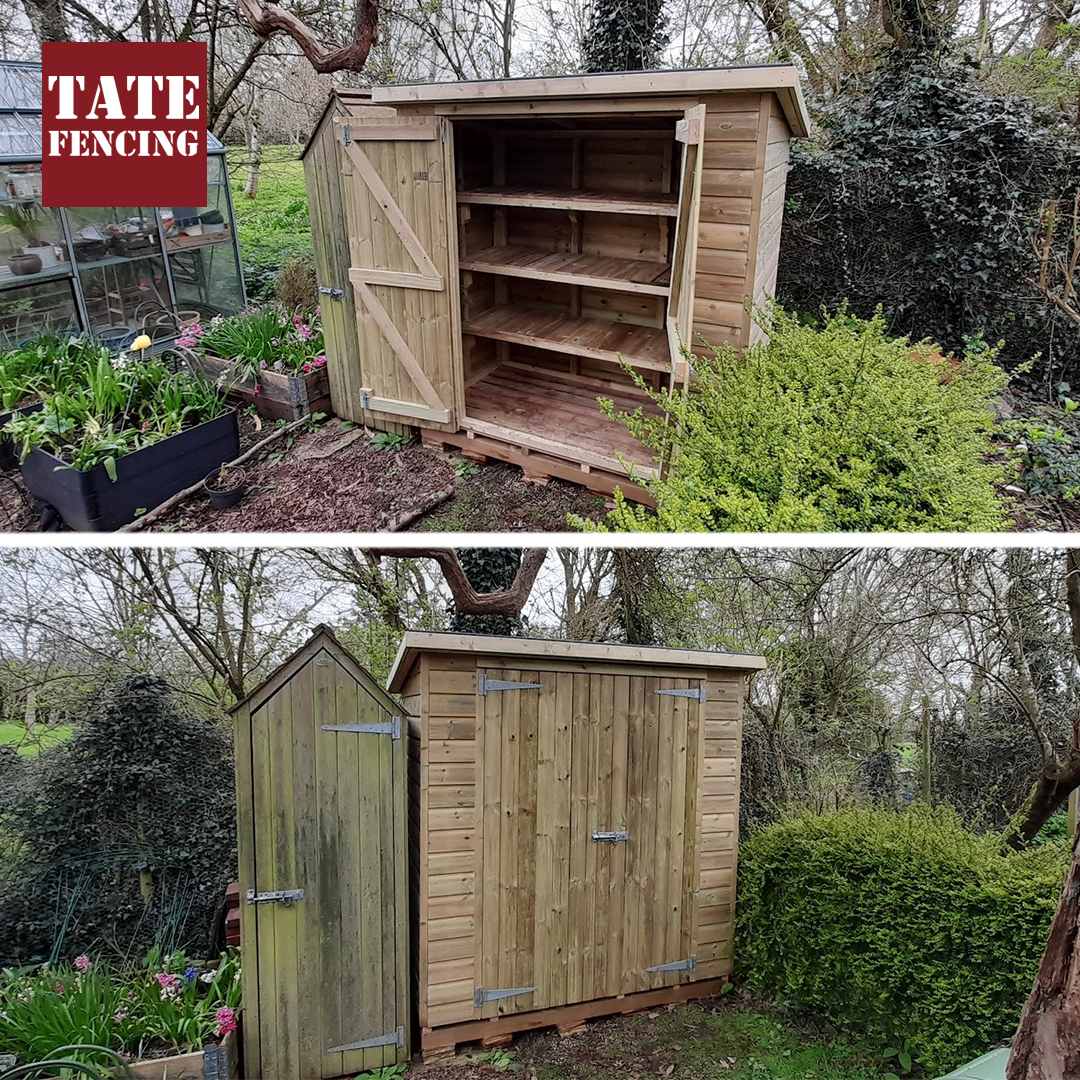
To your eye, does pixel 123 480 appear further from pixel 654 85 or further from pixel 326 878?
pixel 654 85

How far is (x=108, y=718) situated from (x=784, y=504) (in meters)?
4.41

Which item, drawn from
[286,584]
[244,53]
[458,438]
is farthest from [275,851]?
[244,53]

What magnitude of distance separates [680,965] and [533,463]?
2.96m

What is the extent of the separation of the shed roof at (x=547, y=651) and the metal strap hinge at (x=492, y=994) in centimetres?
156

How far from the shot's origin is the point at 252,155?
22.8ft

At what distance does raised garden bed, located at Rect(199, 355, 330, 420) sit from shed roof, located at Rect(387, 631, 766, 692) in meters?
Result: 2.11

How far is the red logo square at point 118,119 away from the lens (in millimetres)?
4074

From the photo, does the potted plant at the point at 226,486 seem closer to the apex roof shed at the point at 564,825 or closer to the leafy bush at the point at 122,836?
the apex roof shed at the point at 564,825

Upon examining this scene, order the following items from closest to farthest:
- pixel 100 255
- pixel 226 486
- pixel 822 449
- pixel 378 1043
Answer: pixel 822 449 → pixel 378 1043 → pixel 226 486 → pixel 100 255

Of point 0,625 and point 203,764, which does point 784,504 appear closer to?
point 203,764

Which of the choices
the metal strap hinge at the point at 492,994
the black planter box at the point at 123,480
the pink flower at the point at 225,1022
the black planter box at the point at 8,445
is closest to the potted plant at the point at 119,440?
the black planter box at the point at 123,480

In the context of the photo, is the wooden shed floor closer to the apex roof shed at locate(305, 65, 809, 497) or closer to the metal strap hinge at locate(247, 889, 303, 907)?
the apex roof shed at locate(305, 65, 809, 497)

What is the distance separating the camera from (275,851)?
10.6 feet

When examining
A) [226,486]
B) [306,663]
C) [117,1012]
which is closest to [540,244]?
[226,486]
